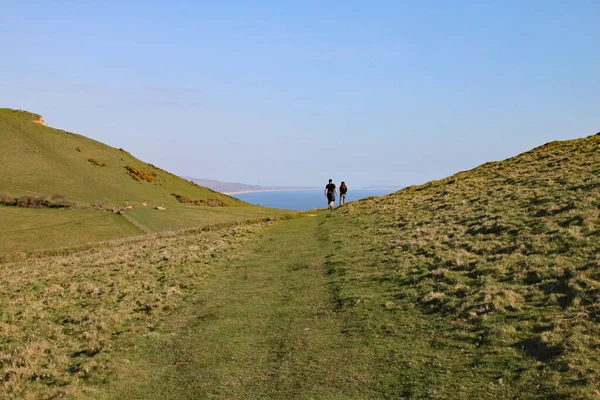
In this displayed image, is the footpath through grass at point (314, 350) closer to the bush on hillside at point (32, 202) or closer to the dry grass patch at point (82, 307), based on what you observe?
the dry grass patch at point (82, 307)

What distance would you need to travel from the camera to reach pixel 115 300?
18.6m

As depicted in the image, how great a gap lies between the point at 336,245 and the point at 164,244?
14103mm

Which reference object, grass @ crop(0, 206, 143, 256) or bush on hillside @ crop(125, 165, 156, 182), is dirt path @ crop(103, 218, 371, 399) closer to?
grass @ crop(0, 206, 143, 256)

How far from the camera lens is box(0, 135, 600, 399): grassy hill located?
378 inches

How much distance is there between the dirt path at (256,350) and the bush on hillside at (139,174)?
60.0 meters

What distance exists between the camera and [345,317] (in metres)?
13.6

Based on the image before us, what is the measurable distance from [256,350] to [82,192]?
57752 millimetres

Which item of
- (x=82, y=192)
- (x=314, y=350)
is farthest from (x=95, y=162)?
(x=314, y=350)

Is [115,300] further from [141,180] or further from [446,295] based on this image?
[141,180]

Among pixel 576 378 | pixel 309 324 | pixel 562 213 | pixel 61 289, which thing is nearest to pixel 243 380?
pixel 309 324

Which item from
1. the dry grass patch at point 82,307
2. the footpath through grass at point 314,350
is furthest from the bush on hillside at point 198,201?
the footpath through grass at point 314,350

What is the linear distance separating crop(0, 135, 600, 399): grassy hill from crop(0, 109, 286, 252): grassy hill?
2284 cm

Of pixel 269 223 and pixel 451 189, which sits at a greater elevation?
pixel 451 189

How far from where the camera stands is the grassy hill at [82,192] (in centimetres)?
4734
